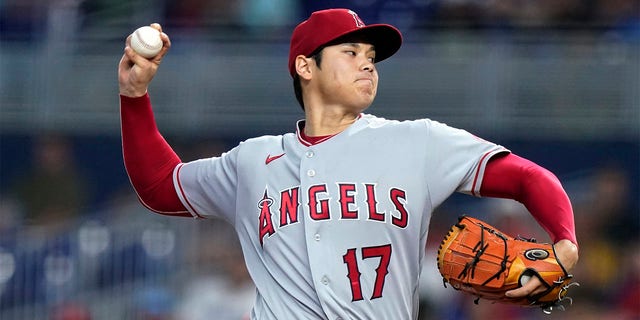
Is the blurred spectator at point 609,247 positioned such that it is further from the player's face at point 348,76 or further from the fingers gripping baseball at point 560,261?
the fingers gripping baseball at point 560,261

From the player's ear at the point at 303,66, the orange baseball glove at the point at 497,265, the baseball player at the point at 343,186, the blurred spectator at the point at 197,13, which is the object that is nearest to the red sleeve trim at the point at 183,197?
the baseball player at the point at 343,186

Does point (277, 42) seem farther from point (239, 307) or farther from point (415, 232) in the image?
point (415, 232)

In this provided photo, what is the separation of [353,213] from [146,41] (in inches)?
38.8

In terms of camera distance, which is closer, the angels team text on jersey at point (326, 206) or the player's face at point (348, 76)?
the angels team text on jersey at point (326, 206)

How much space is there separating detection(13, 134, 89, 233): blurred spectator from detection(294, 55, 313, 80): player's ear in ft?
17.9

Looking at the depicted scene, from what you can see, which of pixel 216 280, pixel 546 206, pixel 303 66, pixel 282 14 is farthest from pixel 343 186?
pixel 282 14

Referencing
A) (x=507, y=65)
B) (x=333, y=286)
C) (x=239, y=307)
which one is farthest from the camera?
(x=507, y=65)

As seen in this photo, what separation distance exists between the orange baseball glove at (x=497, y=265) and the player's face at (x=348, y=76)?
0.58 meters

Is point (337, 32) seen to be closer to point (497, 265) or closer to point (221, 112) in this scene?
point (497, 265)

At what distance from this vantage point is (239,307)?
8406mm

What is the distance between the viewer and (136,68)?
15.0ft

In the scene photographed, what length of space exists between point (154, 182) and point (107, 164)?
6.03 metres

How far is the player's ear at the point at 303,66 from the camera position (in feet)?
15.1

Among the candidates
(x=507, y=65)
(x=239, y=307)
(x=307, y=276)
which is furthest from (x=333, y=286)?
(x=507, y=65)
